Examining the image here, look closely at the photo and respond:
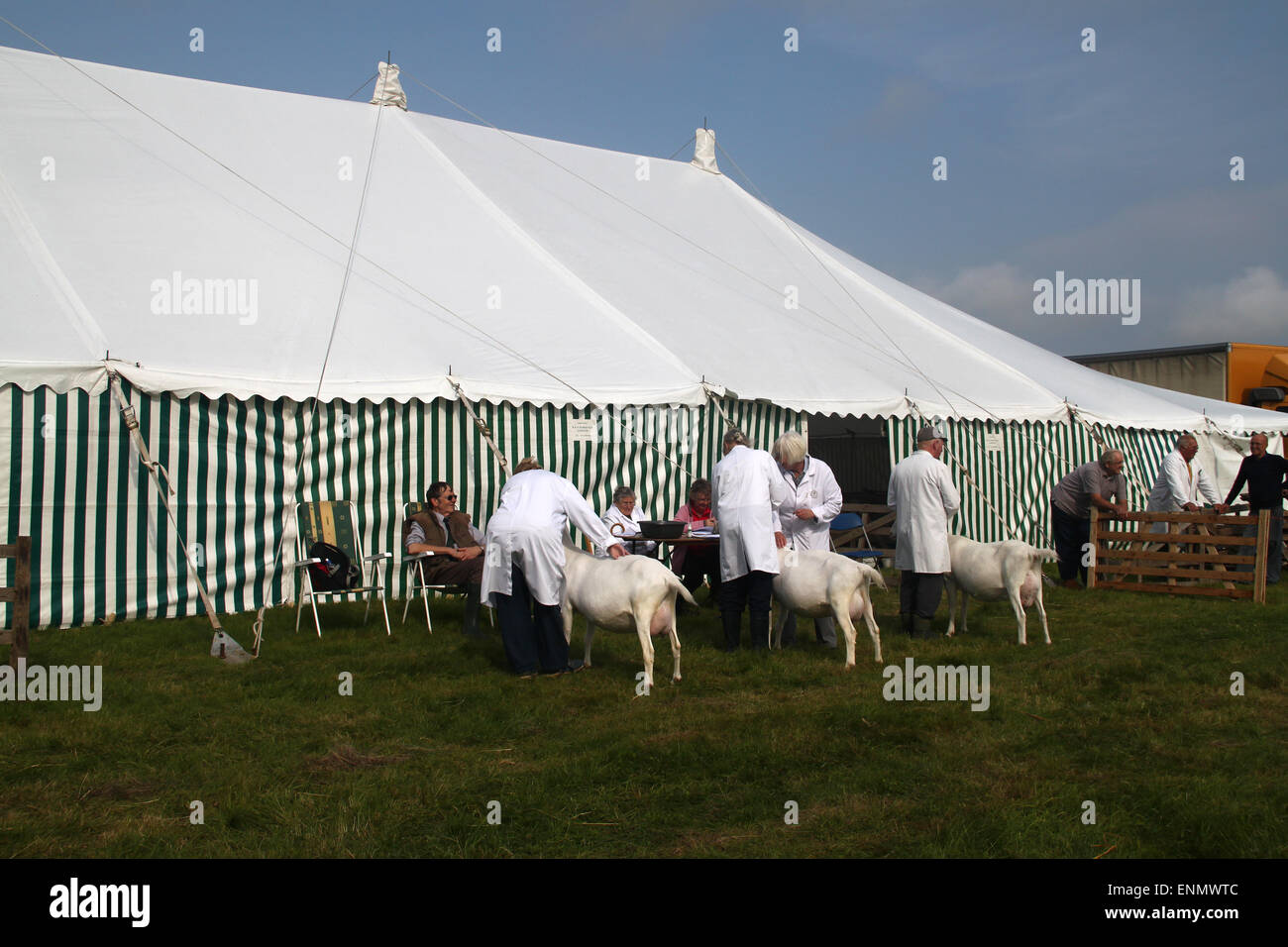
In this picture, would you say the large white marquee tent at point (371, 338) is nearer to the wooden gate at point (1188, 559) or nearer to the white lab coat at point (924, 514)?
the wooden gate at point (1188, 559)

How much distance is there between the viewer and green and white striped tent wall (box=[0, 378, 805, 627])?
8.30 m

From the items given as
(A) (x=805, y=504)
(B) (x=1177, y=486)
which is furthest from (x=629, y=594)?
(B) (x=1177, y=486)

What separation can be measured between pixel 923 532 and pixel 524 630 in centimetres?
311

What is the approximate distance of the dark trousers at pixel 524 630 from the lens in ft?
23.0

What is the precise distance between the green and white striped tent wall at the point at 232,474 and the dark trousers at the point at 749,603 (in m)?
3.14

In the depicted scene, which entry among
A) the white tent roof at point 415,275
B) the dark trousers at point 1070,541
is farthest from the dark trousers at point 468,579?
the dark trousers at point 1070,541

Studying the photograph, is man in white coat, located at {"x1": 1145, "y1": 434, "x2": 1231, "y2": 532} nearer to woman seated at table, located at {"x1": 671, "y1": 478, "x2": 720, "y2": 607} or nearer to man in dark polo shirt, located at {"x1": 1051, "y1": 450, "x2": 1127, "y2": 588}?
man in dark polo shirt, located at {"x1": 1051, "y1": 450, "x2": 1127, "y2": 588}

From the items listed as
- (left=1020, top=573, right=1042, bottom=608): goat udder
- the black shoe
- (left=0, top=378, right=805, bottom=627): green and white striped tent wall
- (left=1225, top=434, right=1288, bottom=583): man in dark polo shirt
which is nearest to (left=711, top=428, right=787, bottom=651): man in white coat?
the black shoe

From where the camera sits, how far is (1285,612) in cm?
907

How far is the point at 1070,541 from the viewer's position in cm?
1109

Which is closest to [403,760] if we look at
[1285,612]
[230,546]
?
[230,546]

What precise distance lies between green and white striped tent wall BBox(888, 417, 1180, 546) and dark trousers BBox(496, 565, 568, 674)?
20.3ft

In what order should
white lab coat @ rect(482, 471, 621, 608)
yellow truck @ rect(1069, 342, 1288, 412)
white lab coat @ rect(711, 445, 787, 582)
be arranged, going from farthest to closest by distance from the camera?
yellow truck @ rect(1069, 342, 1288, 412) → white lab coat @ rect(711, 445, 787, 582) → white lab coat @ rect(482, 471, 621, 608)
